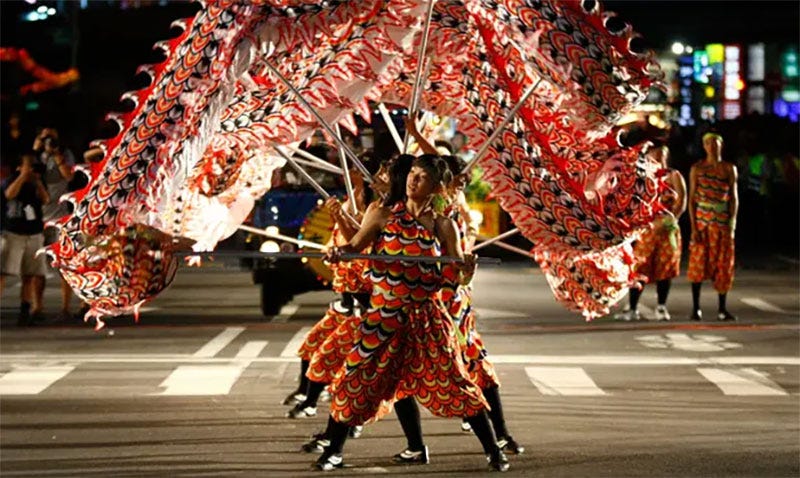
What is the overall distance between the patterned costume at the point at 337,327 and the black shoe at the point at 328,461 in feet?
2.63

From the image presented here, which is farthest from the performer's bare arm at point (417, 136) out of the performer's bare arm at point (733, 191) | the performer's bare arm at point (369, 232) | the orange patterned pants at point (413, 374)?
the performer's bare arm at point (733, 191)

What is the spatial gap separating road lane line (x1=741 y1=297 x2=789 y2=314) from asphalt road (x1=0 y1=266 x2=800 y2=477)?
0.06 meters

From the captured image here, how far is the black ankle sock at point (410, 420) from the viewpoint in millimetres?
10703

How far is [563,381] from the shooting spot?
14820 mm

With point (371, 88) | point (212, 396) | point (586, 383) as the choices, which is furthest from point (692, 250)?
point (371, 88)

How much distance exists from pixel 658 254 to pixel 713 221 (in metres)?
0.72

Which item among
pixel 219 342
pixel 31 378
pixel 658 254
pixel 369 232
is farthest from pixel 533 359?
pixel 369 232

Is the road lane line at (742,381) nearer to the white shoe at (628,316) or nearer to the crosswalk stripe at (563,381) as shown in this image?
the crosswalk stripe at (563,381)

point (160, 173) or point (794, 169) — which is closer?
point (160, 173)

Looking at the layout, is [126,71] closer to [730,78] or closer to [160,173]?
[730,78]

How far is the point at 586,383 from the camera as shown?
1470 cm

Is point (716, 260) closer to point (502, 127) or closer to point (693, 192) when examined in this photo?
point (693, 192)

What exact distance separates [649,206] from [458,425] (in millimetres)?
1957

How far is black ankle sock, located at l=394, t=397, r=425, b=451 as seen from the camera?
1070 centimetres
